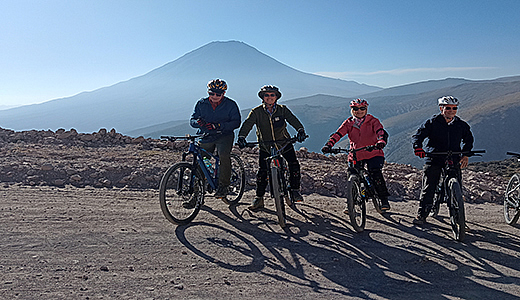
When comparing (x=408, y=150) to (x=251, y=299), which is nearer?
(x=251, y=299)

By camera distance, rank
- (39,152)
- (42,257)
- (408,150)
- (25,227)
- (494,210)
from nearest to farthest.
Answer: (42,257) → (25,227) → (494,210) → (39,152) → (408,150)

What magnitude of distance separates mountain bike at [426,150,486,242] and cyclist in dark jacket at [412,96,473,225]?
0.08m

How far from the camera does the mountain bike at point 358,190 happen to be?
4.55 meters

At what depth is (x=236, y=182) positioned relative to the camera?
6.06m

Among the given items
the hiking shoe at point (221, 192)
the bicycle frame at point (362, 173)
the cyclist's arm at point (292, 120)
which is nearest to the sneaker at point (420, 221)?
the bicycle frame at point (362, 173)

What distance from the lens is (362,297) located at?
3.12 meters

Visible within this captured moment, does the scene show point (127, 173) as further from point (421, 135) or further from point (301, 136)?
point (421, 135)

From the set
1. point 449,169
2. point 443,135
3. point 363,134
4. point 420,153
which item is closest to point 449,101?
point 443,135

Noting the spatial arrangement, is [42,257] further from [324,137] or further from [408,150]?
[324,137]

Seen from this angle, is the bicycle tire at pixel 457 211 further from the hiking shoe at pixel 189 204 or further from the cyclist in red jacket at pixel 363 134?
the hiking shoe at pixel 189 204

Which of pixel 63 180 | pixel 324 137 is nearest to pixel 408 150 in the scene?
pixel 63 180

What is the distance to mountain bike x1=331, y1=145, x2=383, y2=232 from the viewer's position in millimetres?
4555

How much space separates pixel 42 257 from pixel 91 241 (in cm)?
55

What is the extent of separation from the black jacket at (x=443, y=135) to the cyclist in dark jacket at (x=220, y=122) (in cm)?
259
